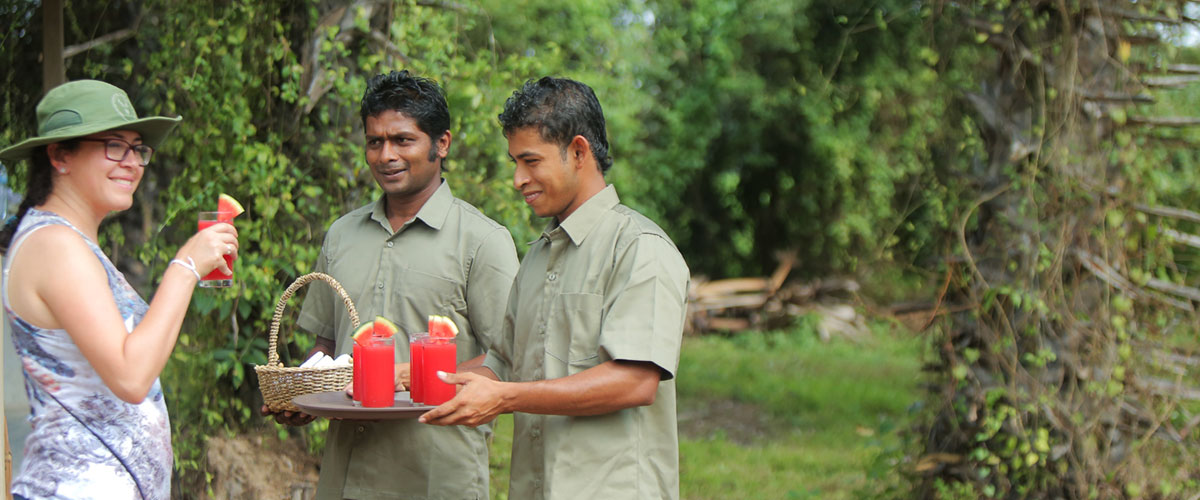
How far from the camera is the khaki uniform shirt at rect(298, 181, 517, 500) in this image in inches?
111

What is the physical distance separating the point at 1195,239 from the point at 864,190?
27.6 feet

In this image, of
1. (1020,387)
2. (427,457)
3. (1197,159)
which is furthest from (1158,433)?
(427,457)

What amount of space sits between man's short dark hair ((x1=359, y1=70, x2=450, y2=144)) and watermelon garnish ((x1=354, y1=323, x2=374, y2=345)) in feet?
2.01

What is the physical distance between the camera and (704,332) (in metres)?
12.9

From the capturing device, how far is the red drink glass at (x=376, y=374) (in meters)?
2.47

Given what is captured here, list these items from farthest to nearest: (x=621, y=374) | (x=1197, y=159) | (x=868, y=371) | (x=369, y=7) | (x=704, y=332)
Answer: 1. (x=704, y=332)
2. (x=868, y=371)
3. (x=1197, y=159)
4. (x=369, y=7)
5. (x=621, y=374)

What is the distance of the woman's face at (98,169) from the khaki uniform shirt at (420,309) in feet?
2.63

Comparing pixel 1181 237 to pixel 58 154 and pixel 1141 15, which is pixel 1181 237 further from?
pixel 58 154

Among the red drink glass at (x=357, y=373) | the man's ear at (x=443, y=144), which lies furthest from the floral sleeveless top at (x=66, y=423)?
the man's ear at (x=443, y=144)

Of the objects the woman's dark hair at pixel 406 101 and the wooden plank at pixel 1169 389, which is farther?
the wooden plank at pixel 1169 389

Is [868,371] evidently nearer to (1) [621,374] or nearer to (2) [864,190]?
(2) [864,190]

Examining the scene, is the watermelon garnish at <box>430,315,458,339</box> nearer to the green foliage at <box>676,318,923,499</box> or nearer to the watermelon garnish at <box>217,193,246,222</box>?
the watermelon garnish at <box>217,193,246,222</box>

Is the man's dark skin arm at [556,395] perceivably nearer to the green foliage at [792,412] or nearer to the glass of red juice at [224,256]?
the glass of red juice at [224,256]

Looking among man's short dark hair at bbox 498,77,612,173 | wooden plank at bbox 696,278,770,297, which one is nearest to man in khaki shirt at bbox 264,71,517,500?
man's short dark hair at bbox 498,77,612,173
